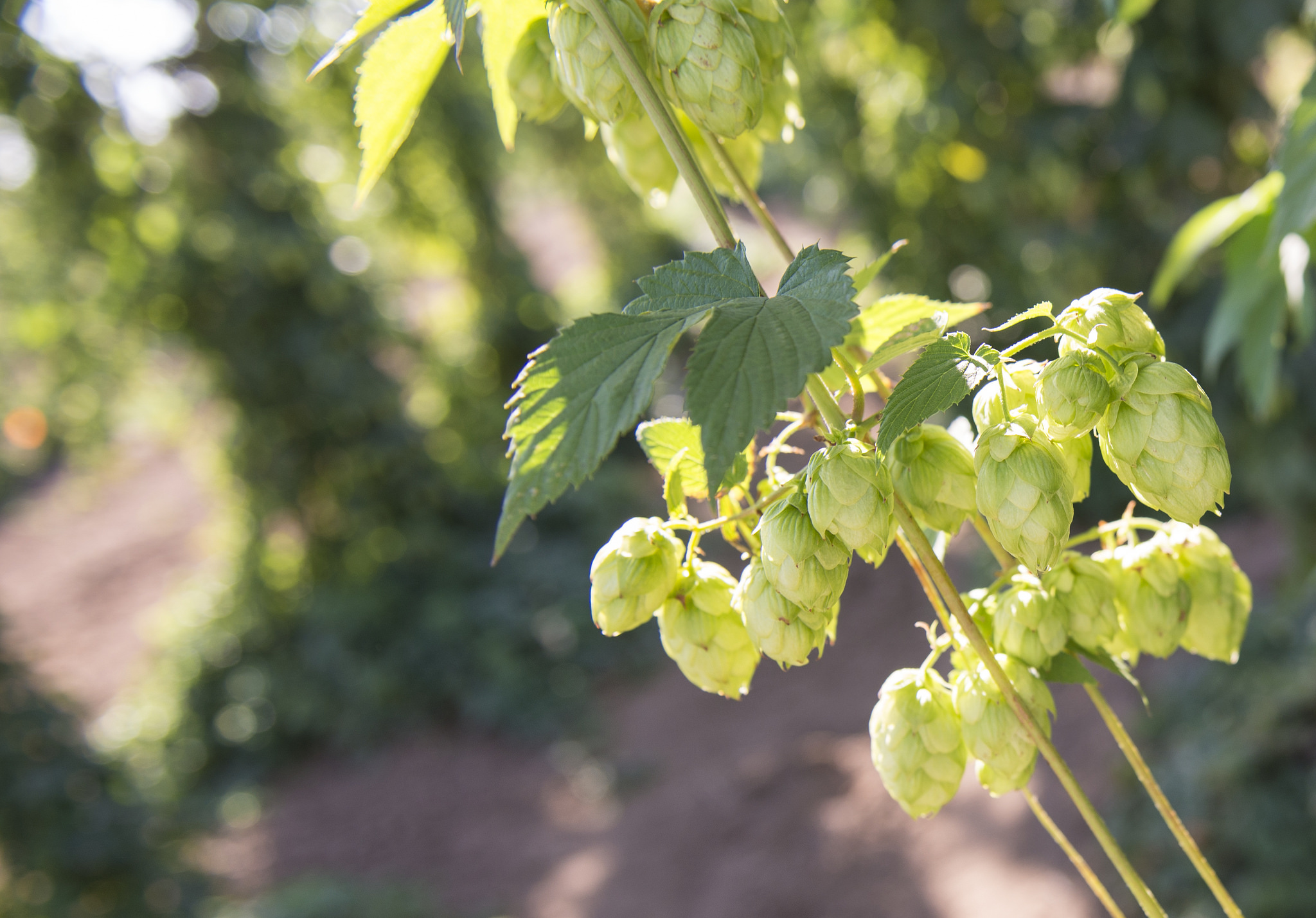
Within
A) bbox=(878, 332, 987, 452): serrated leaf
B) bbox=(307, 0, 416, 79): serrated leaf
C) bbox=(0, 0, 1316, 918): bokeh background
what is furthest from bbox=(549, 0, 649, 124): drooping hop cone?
bbox=(0, 0, 1316, 918): bokeh background

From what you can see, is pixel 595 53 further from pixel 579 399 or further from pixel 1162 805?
pixel 1162 805

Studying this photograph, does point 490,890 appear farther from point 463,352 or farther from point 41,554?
point 41,554

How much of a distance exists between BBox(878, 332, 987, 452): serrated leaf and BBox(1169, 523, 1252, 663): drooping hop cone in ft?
0.83

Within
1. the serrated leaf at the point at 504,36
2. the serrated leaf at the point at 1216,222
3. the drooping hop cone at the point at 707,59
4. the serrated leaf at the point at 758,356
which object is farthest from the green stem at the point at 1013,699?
the serrated leaf at the point at 1216,222

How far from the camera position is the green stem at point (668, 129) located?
44 cm

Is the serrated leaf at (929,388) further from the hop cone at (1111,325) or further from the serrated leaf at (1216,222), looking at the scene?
the serrated leaf at (1216,222)

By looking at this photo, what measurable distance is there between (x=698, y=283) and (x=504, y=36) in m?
0.27

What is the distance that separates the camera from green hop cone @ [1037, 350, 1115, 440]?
0.38 m

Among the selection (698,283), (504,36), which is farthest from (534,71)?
(698,283)

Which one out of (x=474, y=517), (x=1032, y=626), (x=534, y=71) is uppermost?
(x=474, y=517)

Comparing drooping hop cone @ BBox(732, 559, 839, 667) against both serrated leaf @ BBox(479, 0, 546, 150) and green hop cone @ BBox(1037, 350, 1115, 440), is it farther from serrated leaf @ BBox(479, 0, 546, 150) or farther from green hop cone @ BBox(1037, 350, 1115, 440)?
serrated leaf @ BBox(479, 0, 546, 150)

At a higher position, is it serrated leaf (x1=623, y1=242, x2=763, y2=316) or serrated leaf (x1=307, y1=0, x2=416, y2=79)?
serrated leaf (x1=307, y1=0, x2=416, y2=79)

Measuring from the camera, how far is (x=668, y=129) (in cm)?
45

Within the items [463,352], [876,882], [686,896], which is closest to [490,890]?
[686,896]
